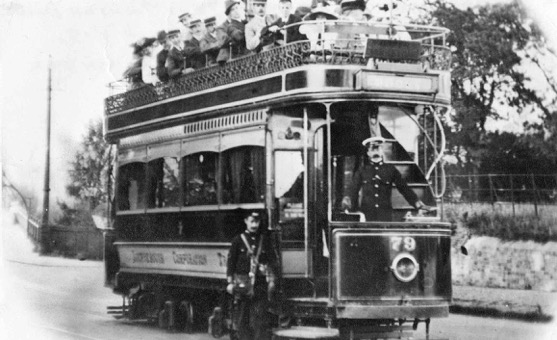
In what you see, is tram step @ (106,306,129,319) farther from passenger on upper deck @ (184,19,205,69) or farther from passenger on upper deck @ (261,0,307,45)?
passenger on upper deck @ (261,0,307,45)

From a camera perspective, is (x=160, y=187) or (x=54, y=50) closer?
(x=54, y=50)

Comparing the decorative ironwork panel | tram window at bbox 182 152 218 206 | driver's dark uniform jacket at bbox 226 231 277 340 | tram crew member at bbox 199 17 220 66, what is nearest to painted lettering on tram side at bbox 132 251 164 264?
tram window at bbox 182 152 218 206

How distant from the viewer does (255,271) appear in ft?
38.8

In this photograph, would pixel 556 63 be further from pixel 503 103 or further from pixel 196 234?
pixel 196 234

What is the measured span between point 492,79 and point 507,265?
3.25 m

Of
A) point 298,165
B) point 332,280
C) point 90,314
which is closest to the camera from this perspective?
point 332,280

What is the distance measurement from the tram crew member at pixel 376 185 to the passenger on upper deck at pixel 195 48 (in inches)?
126

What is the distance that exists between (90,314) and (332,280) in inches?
200

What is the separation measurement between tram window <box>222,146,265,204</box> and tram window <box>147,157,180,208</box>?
1319 millimetres

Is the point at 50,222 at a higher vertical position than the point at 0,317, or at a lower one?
higher

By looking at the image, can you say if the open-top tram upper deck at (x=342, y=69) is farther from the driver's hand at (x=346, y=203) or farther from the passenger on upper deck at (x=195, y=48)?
the driver's hand at (x=346, y=203)

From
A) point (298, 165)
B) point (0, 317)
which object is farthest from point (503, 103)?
point (0, 317)

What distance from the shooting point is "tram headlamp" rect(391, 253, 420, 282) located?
37.3ft

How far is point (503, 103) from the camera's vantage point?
51.3ft
